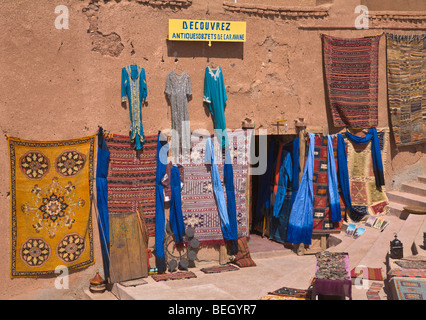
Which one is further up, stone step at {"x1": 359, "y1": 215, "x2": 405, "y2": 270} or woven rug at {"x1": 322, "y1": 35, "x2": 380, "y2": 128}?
woven rug at {"x1": 322, "y1": 35, "x2": 380, "y2": 128}

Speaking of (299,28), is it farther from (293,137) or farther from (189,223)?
(189,223)

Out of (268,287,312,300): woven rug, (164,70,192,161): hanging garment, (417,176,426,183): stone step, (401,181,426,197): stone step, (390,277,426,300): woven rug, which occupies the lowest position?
(268,287,312,300): woven rug

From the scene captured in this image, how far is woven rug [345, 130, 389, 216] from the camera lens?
11617 millimetres

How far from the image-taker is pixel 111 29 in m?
9.70

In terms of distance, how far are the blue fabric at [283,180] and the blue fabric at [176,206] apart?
6.90 feet

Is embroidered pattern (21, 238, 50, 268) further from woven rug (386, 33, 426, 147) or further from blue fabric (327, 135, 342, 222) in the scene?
woven rug (386, 33, 426, 147)

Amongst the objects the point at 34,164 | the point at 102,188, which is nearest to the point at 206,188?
the point at 102,188

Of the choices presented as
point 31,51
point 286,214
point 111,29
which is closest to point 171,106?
point 111,29

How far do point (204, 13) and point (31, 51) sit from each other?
290cm

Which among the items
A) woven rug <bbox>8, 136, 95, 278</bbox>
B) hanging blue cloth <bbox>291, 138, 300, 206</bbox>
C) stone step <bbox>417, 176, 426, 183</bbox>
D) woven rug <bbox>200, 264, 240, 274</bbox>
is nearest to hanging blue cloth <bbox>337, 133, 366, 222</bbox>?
hanging blue cloth <bbox>291, 138, 300, 206</bbox>

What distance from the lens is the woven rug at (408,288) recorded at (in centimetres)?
724

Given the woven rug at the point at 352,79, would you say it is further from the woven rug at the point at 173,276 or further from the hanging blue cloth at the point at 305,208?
the woven rug at the point at 173,276

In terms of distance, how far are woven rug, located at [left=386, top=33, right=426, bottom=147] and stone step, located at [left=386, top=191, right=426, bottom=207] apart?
958 millimetres

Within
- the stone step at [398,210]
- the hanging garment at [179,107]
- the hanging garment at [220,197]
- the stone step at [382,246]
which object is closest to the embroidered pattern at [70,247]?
the hanging garment at [179,107]
